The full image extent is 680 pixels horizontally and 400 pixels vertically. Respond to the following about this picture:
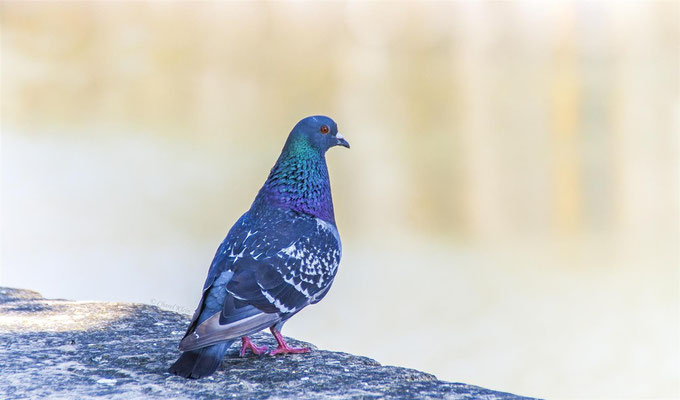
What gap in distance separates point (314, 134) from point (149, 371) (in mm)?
2036

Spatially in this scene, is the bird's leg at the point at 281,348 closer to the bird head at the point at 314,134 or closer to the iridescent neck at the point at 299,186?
the iridescent neck at the point at 299,186

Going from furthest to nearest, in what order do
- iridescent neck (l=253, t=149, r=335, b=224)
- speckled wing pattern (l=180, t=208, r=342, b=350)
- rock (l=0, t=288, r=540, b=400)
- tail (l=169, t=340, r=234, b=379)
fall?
iridescent neck (l=253, t=149, r=335, b=224) → speckled wing pattern (l=180, t=208, r=342, b=350) → tail (l=169, t=340, r=234, b=379) → rock (l=0, t=288, r=540, b=400)

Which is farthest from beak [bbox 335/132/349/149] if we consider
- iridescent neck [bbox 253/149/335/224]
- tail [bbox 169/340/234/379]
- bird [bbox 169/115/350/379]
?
tail [bbox 169/340/234/379]

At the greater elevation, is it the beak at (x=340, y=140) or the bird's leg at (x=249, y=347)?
the beak at (x=340, y=140)

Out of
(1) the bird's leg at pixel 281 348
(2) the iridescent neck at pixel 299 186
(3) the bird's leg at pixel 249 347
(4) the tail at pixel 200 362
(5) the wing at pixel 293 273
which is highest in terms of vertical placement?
(2) the iridescent neck at pixel 299 186

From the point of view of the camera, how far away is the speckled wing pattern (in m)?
4.23

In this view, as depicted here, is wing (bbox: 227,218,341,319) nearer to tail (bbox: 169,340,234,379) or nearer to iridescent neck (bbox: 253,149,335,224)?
iridescent neck (bbox: 253,149,335,224)

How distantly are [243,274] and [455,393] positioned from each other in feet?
4.64

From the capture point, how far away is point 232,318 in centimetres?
421

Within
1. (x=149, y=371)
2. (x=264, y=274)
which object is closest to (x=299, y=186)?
(x=264, y=274)

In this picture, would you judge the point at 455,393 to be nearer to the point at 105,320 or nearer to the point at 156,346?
the point at 156,346

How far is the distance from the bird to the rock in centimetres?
18

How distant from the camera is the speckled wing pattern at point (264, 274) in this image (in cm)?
423

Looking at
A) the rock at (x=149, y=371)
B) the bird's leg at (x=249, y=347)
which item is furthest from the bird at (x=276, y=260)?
the rock at (x=149, y=371)
